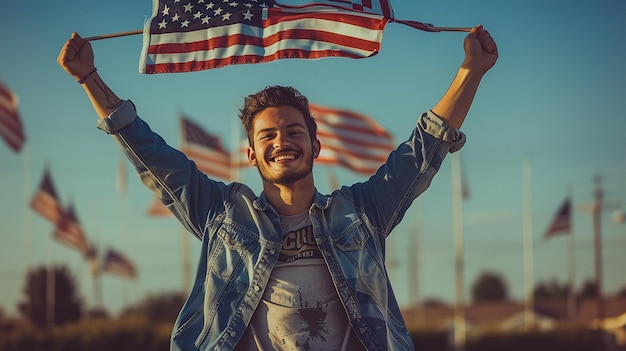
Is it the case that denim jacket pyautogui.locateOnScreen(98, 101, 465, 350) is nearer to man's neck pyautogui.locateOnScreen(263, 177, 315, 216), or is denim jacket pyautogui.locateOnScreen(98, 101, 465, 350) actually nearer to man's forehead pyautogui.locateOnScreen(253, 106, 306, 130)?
man's neck pyautogui.locateOnScreen(263, 177, 315, 216)

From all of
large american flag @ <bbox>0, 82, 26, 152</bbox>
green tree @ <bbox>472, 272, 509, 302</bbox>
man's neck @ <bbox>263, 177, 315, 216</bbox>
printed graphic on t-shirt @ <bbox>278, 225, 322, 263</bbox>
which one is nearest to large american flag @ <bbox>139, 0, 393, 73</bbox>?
man's neck @ <bbox>263, 177, 315, 216</bbox>

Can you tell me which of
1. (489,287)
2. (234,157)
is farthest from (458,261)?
(489,287)

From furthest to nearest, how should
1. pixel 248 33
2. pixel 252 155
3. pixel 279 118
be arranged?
1. pixel 248 33
2. pixel 252 155
3. pixel 279 118

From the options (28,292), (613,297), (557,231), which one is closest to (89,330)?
(557,231)

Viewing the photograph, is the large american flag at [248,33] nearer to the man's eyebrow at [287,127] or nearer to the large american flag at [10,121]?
the man's eyebrow at [287,127]

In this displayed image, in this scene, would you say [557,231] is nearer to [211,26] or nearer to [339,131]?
[339,131]

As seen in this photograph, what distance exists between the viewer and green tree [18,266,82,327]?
159ft

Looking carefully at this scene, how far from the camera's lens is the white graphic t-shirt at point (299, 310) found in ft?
13.1

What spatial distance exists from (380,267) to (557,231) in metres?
29.1

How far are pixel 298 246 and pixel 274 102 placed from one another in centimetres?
62

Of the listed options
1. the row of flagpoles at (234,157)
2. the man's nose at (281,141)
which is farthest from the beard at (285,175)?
the row of flagpoles at (234,157)

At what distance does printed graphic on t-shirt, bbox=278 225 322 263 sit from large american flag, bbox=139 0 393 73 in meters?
1.00

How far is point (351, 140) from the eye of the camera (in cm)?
2145

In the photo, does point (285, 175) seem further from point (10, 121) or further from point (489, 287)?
point (489, 287)
